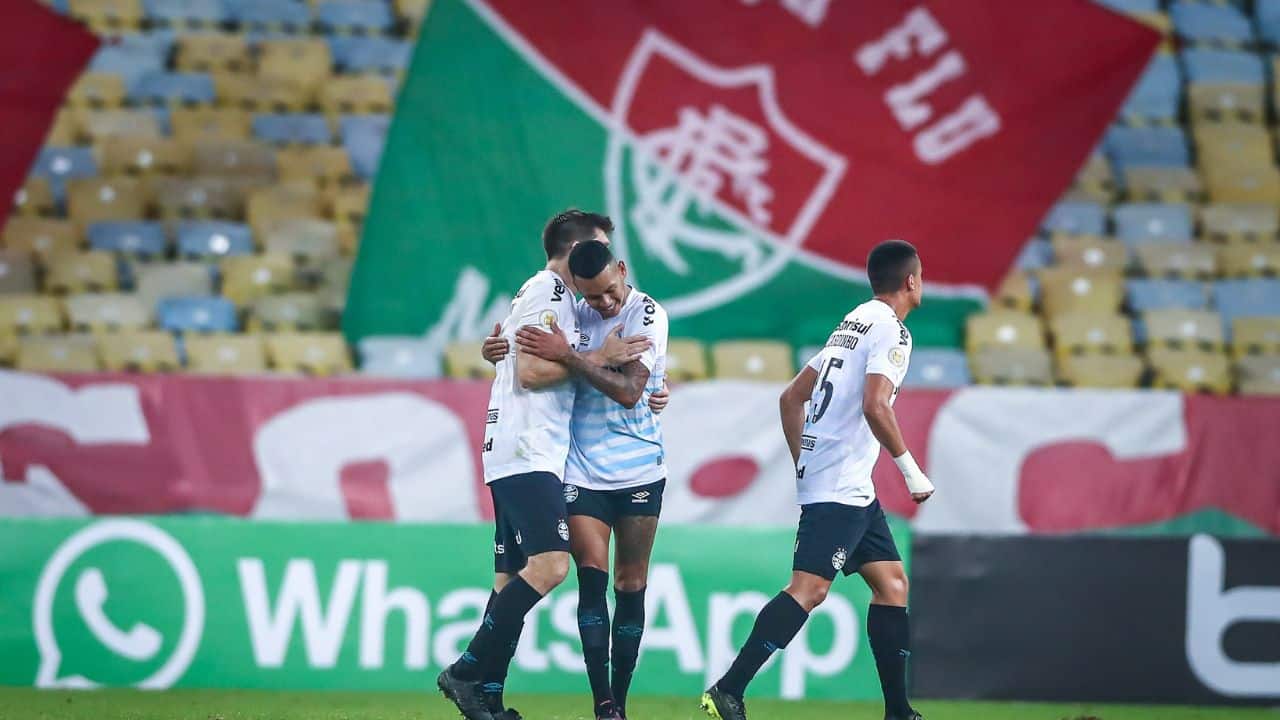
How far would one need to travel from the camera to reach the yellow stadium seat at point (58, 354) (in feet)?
37.7

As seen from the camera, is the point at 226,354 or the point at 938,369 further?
the point at 938,369

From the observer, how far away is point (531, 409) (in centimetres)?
608

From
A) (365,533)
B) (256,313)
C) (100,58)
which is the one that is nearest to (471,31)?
(256,313)

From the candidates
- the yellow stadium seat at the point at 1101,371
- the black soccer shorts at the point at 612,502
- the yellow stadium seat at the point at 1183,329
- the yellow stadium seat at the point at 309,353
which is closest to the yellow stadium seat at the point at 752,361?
the yellow stadium seat at the point at 1101,371

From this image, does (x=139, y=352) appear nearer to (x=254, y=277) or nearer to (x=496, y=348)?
(x=254, y=277)

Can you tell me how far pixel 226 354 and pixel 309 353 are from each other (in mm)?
601

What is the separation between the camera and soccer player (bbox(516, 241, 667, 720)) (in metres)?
6.16

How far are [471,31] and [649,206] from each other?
1999 millimetres

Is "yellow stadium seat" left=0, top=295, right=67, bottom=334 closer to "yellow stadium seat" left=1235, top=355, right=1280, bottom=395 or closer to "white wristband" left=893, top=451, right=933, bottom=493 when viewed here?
"white wristband" left=893, top=451, right=933, bottom=493

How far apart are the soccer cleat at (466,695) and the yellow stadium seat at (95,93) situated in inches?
404

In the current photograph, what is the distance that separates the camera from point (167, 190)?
44.7 feet

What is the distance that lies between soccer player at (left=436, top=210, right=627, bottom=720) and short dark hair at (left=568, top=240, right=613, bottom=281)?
12 cm

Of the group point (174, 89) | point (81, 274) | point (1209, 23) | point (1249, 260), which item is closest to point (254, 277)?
point (81, 274)

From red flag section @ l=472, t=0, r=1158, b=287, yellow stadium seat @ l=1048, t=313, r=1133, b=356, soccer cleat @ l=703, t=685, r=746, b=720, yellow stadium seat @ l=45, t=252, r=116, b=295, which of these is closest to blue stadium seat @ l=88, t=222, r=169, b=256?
yellow stadium seat @ l=45, t=252, r=116, b=295
